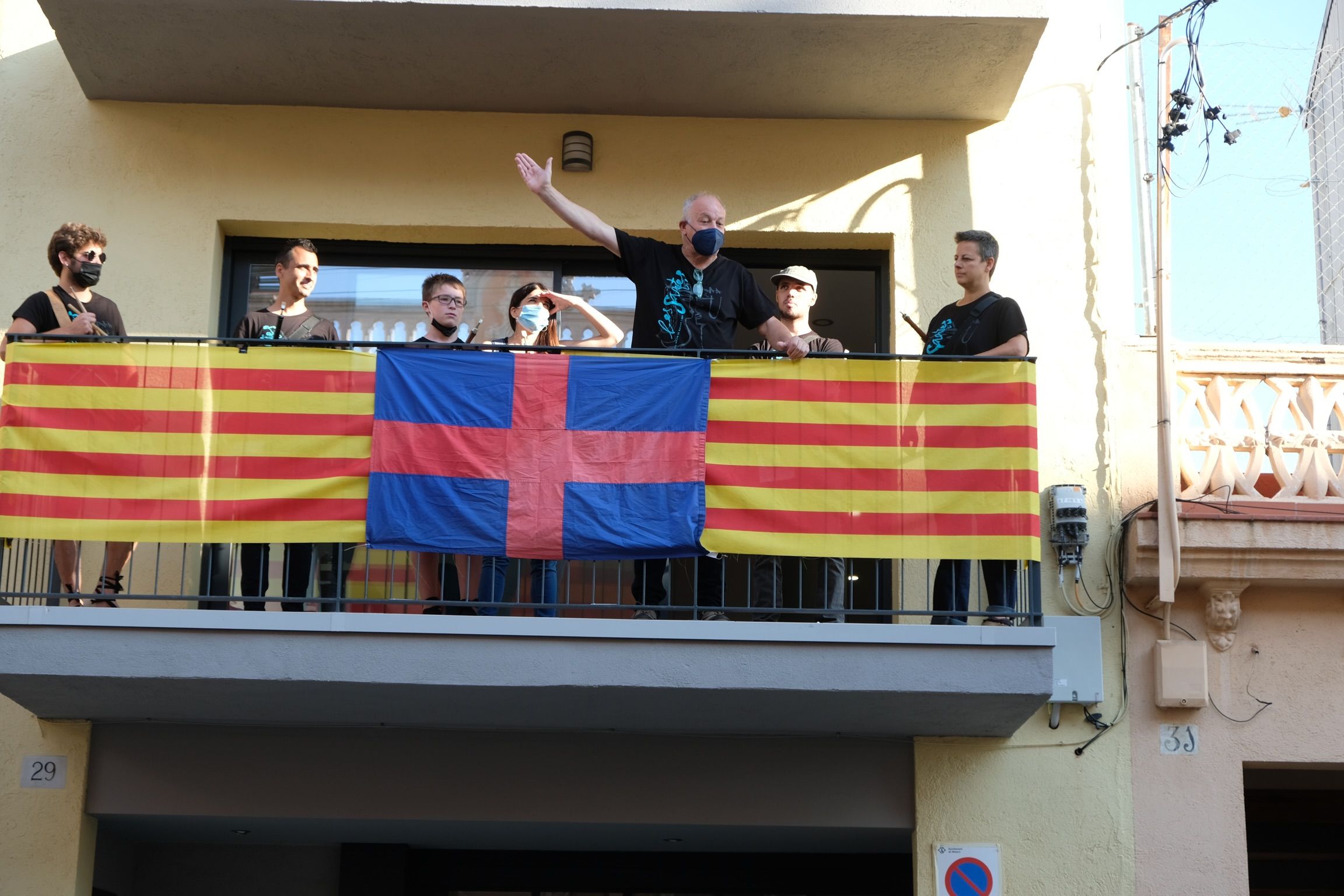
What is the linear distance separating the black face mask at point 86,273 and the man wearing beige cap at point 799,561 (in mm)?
3597

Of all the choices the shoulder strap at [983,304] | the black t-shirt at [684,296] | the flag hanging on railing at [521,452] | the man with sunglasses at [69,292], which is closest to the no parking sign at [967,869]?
the flag hanging on railing at [521,452]

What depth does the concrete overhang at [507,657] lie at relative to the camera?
748 centimetres

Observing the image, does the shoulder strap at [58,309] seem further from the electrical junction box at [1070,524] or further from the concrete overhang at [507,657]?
the electrical junction box at [1070,524]

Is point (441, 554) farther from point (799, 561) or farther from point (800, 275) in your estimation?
point (800, 275)

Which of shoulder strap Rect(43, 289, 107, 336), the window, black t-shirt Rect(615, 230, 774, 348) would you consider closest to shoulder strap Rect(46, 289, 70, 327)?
shoulder strap Rect(43, 289, 107, 336)

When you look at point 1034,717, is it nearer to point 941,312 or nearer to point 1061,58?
point 941,312

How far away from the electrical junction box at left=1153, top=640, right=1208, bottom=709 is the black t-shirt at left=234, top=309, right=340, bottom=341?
16.4 feet

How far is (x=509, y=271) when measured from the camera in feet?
33.2

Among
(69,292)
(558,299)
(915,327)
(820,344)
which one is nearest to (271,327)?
(69,292)

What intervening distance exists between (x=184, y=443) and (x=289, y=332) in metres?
0.97

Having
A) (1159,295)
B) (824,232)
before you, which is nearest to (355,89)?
(824,232)

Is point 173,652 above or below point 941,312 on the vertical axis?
below

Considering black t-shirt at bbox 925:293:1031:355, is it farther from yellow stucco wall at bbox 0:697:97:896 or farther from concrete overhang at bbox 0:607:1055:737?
yellow stucco wall at bbox 0:697:97:896

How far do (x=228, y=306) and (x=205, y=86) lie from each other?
1.38m
